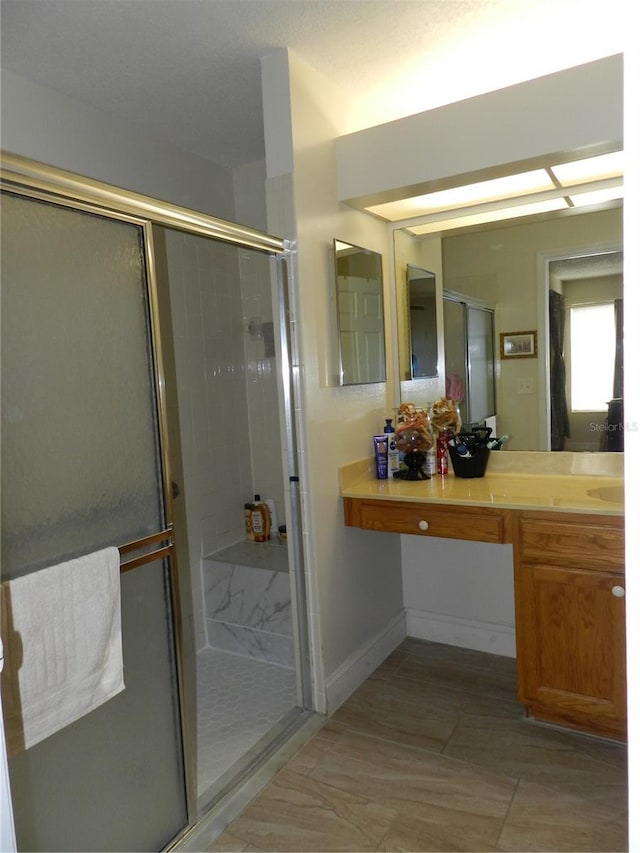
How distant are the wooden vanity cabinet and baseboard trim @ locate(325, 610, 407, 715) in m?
0.66

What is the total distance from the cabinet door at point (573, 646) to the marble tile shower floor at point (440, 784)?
5.6 inches

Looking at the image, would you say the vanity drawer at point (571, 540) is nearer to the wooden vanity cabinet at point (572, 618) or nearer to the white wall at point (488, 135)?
the wooden vanity cabinet at point (572, 618)

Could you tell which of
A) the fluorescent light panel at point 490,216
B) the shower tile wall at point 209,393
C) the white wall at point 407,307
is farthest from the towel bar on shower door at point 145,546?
→ the fluorescent light panel at point 490,216

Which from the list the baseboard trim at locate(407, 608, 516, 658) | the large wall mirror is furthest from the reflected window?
the baseboard trim at locate(407, 608, 516, 658)

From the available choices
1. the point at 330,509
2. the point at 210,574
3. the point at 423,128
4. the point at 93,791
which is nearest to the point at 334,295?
the point at 423,128

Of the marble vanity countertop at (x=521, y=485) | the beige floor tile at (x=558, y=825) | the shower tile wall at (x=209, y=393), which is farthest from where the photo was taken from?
the shower tile wall at (x=209, y=393)

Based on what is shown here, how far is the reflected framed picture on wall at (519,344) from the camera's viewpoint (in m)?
2.43

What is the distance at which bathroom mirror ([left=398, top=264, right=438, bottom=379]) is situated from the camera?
2.67 metres

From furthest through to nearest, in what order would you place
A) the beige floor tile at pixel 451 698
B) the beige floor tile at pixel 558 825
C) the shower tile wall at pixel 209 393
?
the shower tile wall at pixel 209 393 → the beige floor tile at pixel 451 698 → the beige floor tile at pixel 558 825

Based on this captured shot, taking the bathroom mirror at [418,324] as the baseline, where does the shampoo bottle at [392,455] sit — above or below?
below

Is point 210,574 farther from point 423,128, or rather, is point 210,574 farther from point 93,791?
point 423,128

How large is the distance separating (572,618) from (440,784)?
2.24 ft

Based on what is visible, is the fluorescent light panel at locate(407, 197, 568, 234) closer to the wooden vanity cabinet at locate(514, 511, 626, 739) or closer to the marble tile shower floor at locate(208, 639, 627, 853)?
the wooden vanity cabinet at locate(514, 511, 626, 739)

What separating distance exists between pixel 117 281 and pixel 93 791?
4.12 feet
